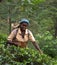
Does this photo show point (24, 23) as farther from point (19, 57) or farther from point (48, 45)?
point (48, 45)

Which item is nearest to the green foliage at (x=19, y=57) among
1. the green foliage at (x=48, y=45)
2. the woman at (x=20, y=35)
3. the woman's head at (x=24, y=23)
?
the woman at (x=20, y=35)

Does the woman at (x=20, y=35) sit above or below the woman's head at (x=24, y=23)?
below

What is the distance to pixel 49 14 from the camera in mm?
20438

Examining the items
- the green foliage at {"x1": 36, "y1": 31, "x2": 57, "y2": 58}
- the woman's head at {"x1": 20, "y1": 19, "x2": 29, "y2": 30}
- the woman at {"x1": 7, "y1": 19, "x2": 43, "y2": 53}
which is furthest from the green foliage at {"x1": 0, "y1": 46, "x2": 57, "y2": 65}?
the green foliage at {"x1": 36, "y1": 31, "x2": 57, "y2": 58}

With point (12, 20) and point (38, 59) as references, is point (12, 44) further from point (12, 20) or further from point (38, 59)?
point (12, 20)

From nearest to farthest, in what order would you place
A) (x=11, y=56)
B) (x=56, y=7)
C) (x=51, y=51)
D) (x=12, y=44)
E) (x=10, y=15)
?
1. (x=11, y=56)
2. (x=12, y=44)
3. (x=51, y=51)
4. (x=10, y=15)
5. (x=56, y=7)

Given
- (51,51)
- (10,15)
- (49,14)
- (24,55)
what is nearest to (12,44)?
(24,55)

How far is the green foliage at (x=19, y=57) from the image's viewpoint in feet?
19.9

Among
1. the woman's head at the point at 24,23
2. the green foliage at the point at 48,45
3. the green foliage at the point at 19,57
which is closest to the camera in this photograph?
the green foliage at the point at 19,57

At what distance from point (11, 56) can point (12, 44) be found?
1113 millimetres

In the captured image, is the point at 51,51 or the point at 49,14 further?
the point at 49,14

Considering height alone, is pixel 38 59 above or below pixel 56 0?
above

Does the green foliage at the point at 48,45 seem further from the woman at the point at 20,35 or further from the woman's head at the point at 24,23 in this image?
the woman's head at the point at 24,23

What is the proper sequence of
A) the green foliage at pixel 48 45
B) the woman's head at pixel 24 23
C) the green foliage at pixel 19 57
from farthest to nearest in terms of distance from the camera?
the green foliage at pixel 48 45 < the woman's head at pixel 24 23 < the green foliage at pixel 19 57
